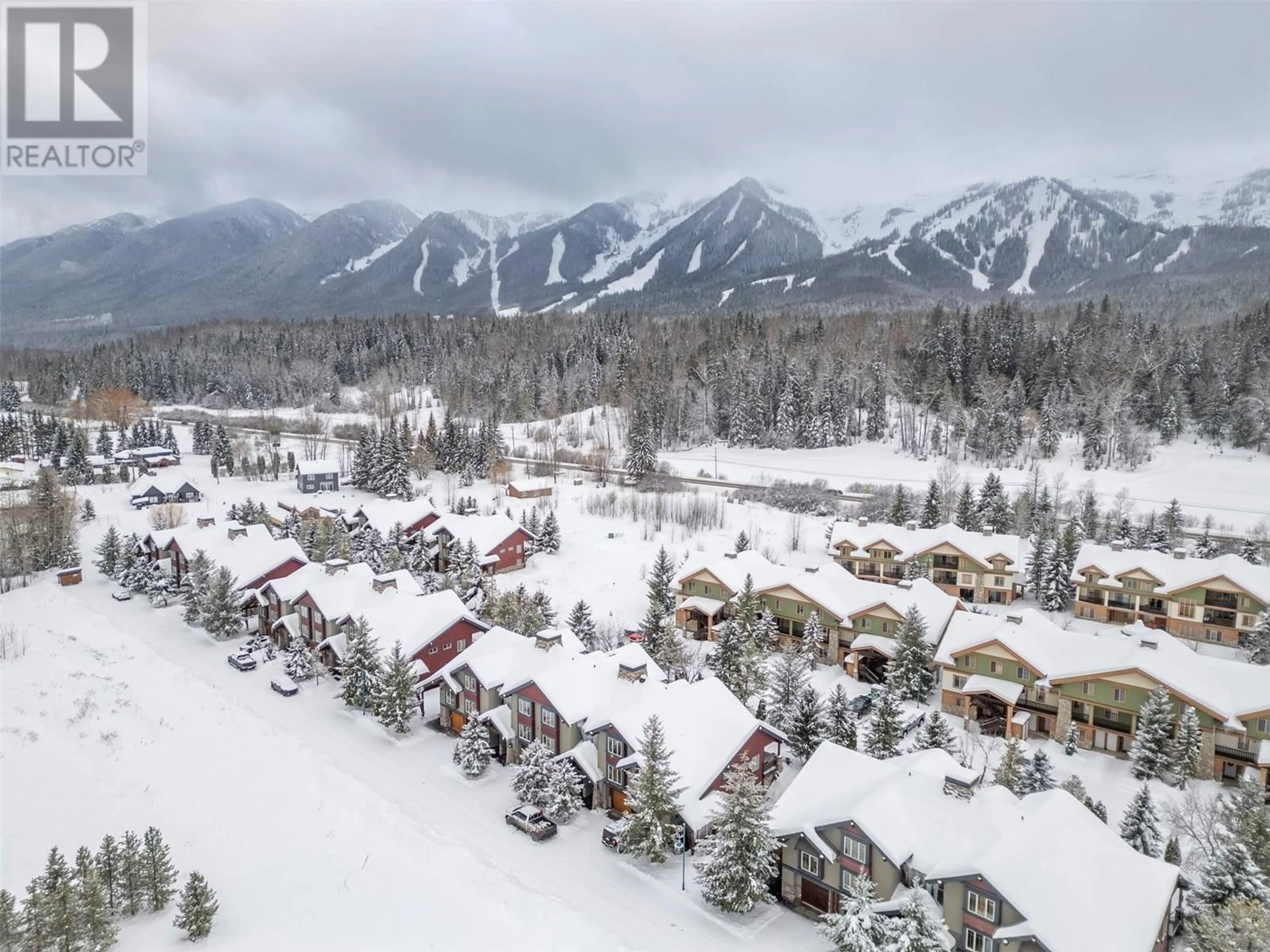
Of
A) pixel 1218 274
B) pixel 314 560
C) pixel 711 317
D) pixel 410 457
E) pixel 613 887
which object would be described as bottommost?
pixel 613 887

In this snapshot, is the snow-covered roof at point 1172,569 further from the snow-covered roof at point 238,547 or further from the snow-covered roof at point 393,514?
the snow-covered roof at point 238,547

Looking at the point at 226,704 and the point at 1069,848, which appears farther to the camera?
the point at 226,704

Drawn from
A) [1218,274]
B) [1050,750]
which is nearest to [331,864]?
[1050,750]

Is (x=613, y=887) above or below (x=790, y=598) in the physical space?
below

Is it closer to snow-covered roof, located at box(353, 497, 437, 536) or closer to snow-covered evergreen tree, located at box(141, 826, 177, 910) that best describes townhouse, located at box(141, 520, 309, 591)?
snow-covered roof, located at box(353, 497, 437, 536)

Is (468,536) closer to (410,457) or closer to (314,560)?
(314,560)

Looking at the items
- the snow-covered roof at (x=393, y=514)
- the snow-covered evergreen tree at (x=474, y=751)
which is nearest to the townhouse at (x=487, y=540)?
the snow-covered roof at (x=393, y=514)

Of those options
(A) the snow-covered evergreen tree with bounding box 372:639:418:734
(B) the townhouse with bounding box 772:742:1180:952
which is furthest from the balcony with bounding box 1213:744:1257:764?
(A) the snow-covered evergreen tree with bounding box 372:639:418:734
